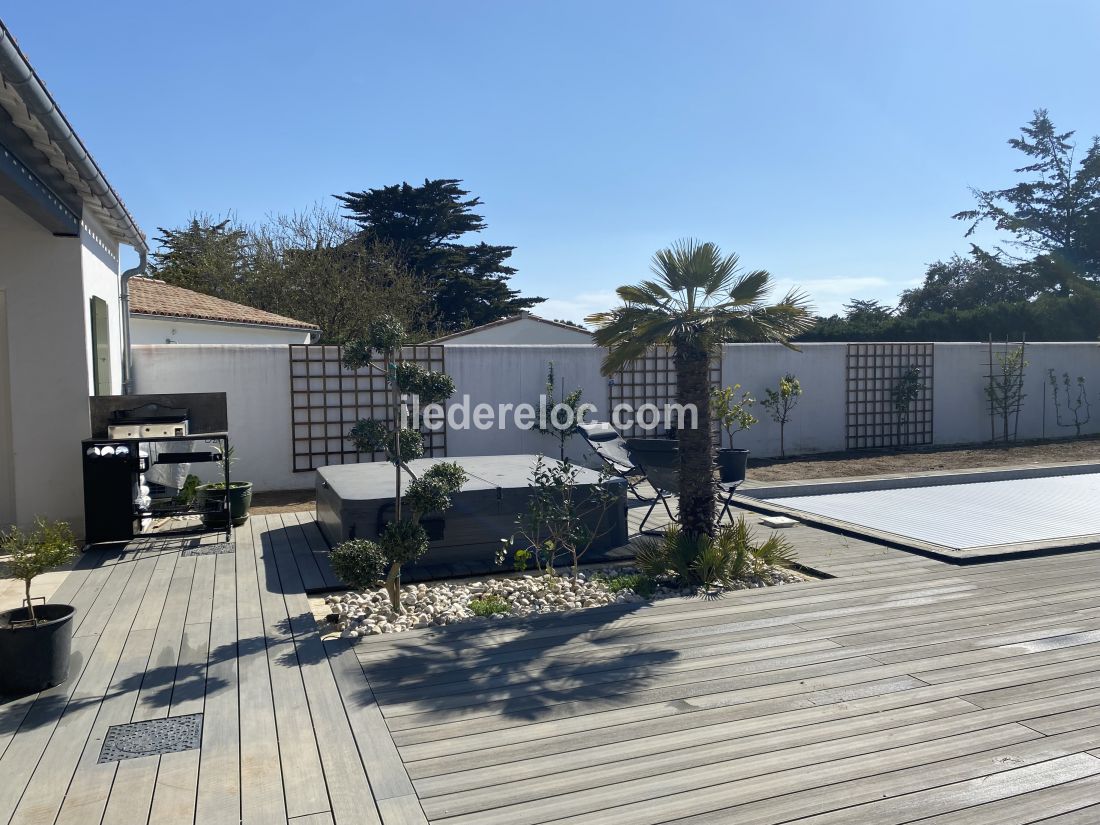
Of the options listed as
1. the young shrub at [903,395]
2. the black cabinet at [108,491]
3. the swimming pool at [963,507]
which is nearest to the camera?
the black cabinet at [108,491]

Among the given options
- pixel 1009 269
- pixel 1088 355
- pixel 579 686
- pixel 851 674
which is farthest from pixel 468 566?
pixel 1009 269

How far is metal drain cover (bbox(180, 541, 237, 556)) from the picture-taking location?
6.14 meters

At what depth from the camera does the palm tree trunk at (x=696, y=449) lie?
5500mm

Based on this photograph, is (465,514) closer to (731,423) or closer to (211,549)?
(211,549)

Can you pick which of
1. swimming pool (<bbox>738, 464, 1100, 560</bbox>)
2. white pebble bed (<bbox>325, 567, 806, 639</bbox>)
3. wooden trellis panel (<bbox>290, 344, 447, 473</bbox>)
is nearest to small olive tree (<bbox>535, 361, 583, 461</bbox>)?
wooden trellis panel (<bbox>290, 344, 447, 473</bbox>)

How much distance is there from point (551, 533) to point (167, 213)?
22.7m

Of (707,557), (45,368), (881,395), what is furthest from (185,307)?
(881,395)

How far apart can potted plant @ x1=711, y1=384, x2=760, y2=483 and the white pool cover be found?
44.0 inches

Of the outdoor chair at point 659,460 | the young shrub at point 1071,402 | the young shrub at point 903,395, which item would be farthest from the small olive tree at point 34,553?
the young shrub at point 1071,402

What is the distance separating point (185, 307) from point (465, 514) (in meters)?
8.02

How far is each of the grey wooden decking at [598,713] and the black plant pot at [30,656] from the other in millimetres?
101

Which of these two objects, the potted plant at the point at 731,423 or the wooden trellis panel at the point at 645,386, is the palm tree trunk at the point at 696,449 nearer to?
the potted plant at the point at 731,423

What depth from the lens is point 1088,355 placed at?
14805mm

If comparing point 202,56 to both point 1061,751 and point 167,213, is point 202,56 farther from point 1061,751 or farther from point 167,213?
point 167,213
